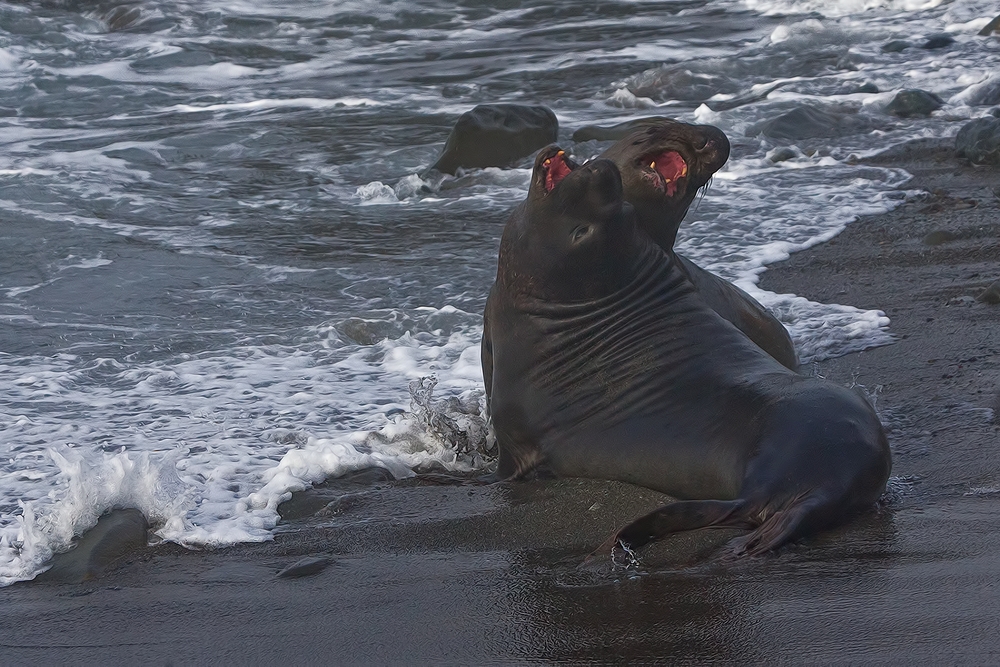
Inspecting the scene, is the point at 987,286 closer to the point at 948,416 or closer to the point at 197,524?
the point at 948,416

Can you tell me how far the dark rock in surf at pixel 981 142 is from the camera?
385 inches

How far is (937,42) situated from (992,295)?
10.4 m

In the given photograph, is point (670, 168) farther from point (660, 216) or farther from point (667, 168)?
point (660, 216)

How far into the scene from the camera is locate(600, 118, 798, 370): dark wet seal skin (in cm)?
521

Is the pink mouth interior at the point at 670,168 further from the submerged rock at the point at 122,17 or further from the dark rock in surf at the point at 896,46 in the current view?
the submerged rock at the point at 122,17

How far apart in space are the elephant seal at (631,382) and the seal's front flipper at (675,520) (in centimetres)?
16

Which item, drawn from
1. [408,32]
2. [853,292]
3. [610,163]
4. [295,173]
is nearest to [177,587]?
[610,163]

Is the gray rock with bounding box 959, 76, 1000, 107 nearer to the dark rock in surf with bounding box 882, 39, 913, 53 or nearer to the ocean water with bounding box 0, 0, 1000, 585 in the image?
the ocean water with bounding box 0, 0, 1000, 585

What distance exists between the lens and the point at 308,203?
427 inches

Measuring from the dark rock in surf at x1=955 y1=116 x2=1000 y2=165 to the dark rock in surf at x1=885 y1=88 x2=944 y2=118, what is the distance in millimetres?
2053

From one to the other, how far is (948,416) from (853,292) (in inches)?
91.4

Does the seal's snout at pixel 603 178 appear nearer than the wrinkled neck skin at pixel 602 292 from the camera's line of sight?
Yes

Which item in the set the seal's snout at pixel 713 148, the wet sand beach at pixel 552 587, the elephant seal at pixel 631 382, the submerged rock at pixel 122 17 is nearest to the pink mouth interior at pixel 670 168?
the seal's snout at pixel 713 148

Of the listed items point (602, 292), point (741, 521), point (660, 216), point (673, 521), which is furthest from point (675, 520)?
point (660, 216)
